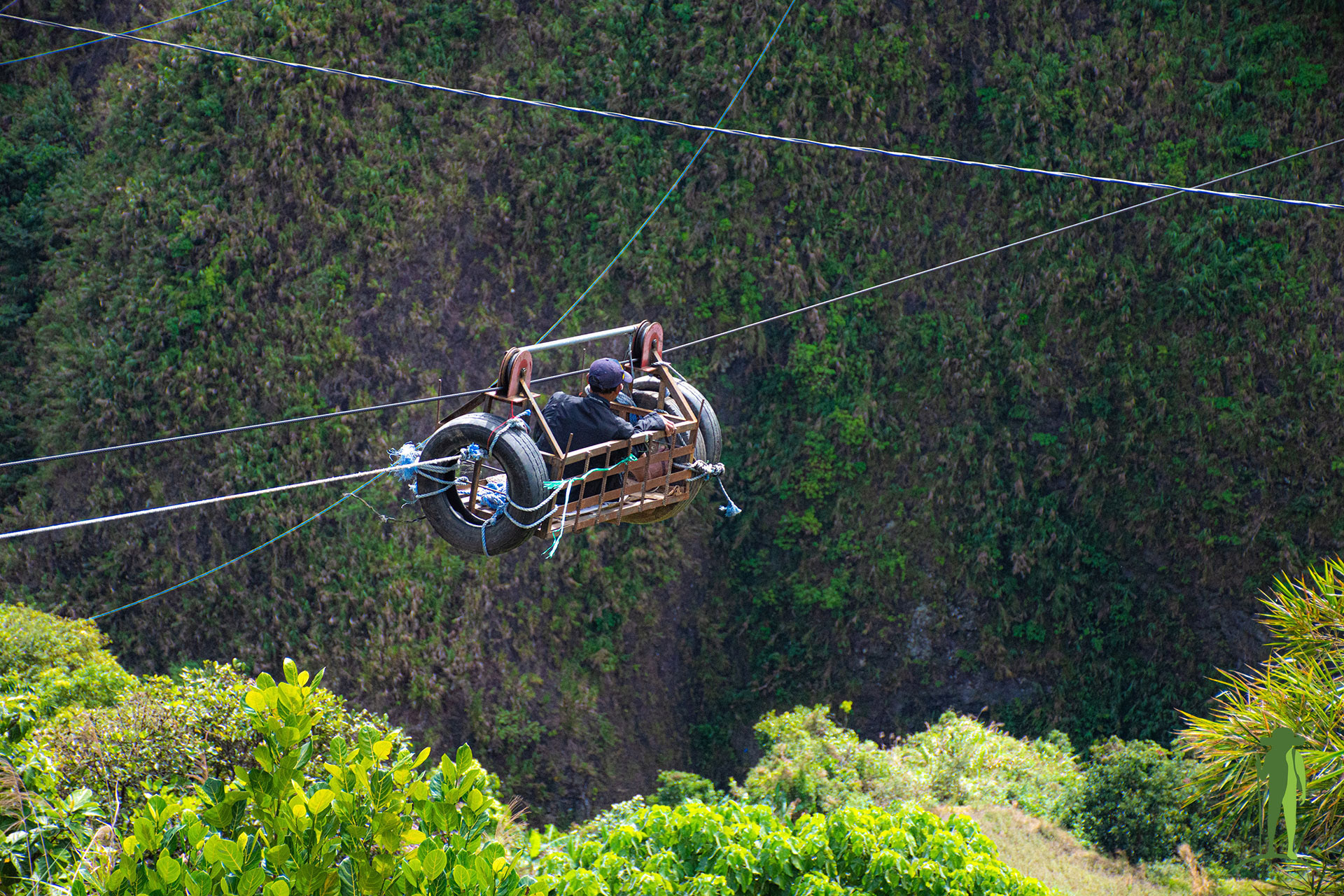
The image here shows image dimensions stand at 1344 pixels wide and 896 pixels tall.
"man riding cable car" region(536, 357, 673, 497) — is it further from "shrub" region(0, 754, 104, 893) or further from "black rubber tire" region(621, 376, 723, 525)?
"shrub" region(0, 754, 104, 893)

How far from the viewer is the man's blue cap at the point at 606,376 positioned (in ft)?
24.1

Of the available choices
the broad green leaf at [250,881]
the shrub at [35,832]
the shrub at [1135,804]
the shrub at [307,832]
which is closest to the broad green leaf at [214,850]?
the shrub at [307,832]

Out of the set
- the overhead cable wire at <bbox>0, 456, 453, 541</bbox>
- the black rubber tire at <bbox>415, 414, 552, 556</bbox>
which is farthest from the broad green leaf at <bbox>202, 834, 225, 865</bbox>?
the black rubber tire at <bbox>415, 414, 552, 556</bbox>

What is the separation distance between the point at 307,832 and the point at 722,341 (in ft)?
51.7

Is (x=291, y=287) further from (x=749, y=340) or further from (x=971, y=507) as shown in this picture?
(x=971, y=507)

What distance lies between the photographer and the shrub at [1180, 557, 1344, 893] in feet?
26.1

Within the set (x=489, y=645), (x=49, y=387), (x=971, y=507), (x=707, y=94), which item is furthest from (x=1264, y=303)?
(x=49, y=387)

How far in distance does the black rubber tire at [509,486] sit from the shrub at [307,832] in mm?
2323

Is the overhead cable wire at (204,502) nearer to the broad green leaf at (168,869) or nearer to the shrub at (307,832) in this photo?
the shrub at (307,832)

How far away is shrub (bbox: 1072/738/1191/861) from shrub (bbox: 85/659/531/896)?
10.7 metres

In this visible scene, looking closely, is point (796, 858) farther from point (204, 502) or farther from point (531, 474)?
point (204, 502)

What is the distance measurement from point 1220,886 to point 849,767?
451 centimetres

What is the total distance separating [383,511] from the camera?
17000mm

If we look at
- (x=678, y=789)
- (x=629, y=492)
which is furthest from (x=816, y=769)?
(x=629, y=492)
